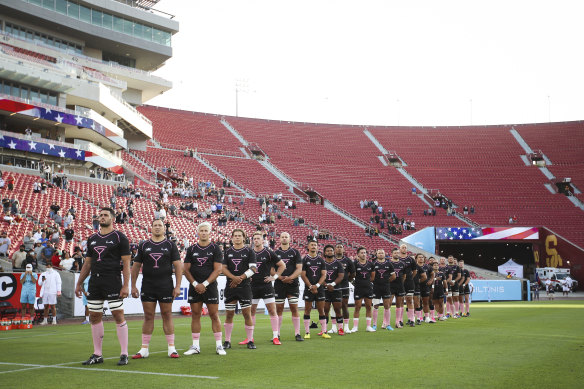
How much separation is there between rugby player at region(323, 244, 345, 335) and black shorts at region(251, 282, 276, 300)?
2.54 metres

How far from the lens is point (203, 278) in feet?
34.7

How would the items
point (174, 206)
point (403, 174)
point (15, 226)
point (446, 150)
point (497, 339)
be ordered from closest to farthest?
1. point (497, 339)
2. point (15, 226)
3. point (174, 206)
4. point (403, 174)
5. point (446, 150)

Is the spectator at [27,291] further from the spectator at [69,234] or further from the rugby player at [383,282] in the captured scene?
the rugby player at [383,282]

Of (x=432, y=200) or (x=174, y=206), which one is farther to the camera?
(x=432, y=200)

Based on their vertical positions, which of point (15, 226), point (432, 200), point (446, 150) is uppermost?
point (446, 150)

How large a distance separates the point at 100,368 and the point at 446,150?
6744cm

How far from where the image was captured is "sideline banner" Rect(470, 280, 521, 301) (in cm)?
3872

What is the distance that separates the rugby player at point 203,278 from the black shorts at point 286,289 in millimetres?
2860

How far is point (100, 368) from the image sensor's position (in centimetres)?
872

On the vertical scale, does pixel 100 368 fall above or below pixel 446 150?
below

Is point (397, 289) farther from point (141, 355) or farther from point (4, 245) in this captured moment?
point (4, 245)

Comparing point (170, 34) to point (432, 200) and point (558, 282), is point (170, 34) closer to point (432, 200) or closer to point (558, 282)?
point (432, 200)

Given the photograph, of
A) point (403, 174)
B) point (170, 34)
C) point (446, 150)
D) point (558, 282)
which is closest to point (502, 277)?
point (558, 282)

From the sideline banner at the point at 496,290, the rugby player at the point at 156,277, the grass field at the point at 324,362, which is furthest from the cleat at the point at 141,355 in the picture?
the sideline banner at the point at 496,290
